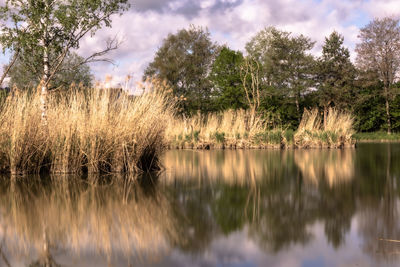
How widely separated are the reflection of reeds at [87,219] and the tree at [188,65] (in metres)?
30.0

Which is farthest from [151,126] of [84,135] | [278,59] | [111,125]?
[278,59]

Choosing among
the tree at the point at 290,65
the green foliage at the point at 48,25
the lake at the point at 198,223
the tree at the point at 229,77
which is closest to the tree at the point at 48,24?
the green foliage at the point at 48,25

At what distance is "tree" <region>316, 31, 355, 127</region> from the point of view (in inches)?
1266

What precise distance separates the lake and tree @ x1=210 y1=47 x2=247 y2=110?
2149 cm

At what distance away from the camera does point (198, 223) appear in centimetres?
343

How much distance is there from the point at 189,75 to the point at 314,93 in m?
11.0

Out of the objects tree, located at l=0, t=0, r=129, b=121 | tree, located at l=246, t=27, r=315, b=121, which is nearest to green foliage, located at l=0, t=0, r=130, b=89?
tree, located at l=0, t=0, r=129, b=121

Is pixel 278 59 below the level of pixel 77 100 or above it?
above

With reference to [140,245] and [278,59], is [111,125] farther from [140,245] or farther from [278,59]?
[278,59]

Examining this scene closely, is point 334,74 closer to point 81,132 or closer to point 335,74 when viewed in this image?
point 335,74

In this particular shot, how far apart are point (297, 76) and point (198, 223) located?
106ft

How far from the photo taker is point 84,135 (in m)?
6.57

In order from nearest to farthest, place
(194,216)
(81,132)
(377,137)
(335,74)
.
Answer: (194,216), (81,132), (377,137), (335,74)

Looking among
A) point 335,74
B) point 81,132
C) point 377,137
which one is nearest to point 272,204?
point 81,132
